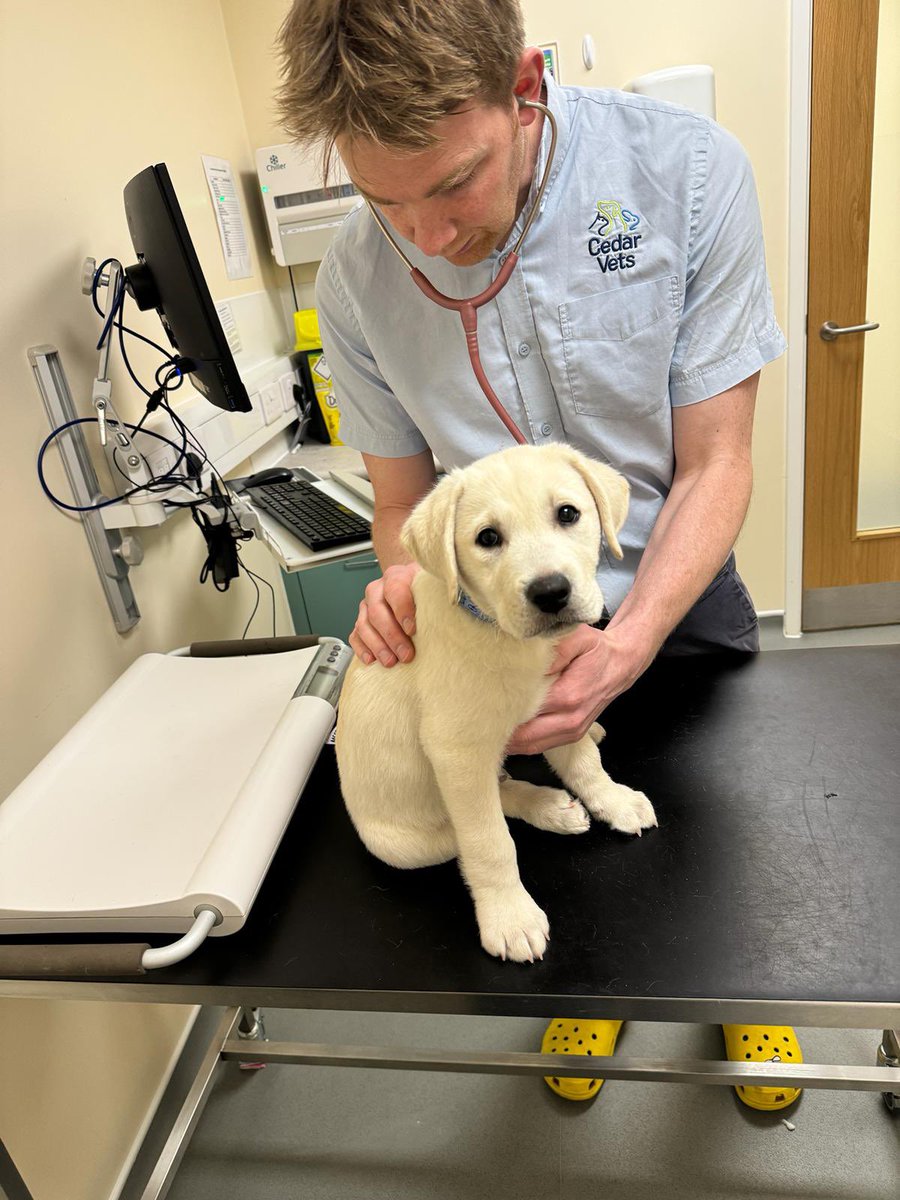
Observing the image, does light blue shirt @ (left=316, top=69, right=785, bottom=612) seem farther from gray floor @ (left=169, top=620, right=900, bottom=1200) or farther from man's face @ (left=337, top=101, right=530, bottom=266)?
gray floor @ (left=169, top=620, right=900, bottom=1200)

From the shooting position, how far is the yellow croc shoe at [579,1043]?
64.1 inches

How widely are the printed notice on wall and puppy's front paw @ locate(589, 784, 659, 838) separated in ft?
7.22

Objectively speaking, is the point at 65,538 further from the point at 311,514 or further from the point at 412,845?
the point at 412,845

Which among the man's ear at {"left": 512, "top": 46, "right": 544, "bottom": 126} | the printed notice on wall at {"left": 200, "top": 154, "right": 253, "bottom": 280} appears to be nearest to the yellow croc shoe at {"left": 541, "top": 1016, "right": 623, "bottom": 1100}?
the man's ear at {"left": 512, "top": 46, "right": 544, "bottom": 126}

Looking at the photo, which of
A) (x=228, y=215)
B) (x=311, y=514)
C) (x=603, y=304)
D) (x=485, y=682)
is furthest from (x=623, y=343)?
(x=228, y=215)

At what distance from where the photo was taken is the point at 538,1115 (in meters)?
1.66

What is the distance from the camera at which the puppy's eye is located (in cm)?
86

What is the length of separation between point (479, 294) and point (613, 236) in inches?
7.8

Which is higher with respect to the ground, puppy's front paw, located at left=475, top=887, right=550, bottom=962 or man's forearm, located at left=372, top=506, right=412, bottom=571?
man's forearm, located at left=372, top=506, right=412, bottom=571

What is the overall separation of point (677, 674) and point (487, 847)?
523 mm

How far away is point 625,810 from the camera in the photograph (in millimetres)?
1005

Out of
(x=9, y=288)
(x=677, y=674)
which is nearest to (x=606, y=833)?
(x=677, y=674)

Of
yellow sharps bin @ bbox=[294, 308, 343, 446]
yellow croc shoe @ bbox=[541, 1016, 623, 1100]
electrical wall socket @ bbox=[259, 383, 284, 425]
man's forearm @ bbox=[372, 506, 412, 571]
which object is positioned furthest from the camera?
yellow sharps bin @ bbox=[294, 308, 343, 446]

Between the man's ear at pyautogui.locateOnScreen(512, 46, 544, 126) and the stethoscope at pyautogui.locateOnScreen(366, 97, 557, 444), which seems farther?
the stethoscope at pyautogui.locateOnScreen(366, 97, 557, 444)
